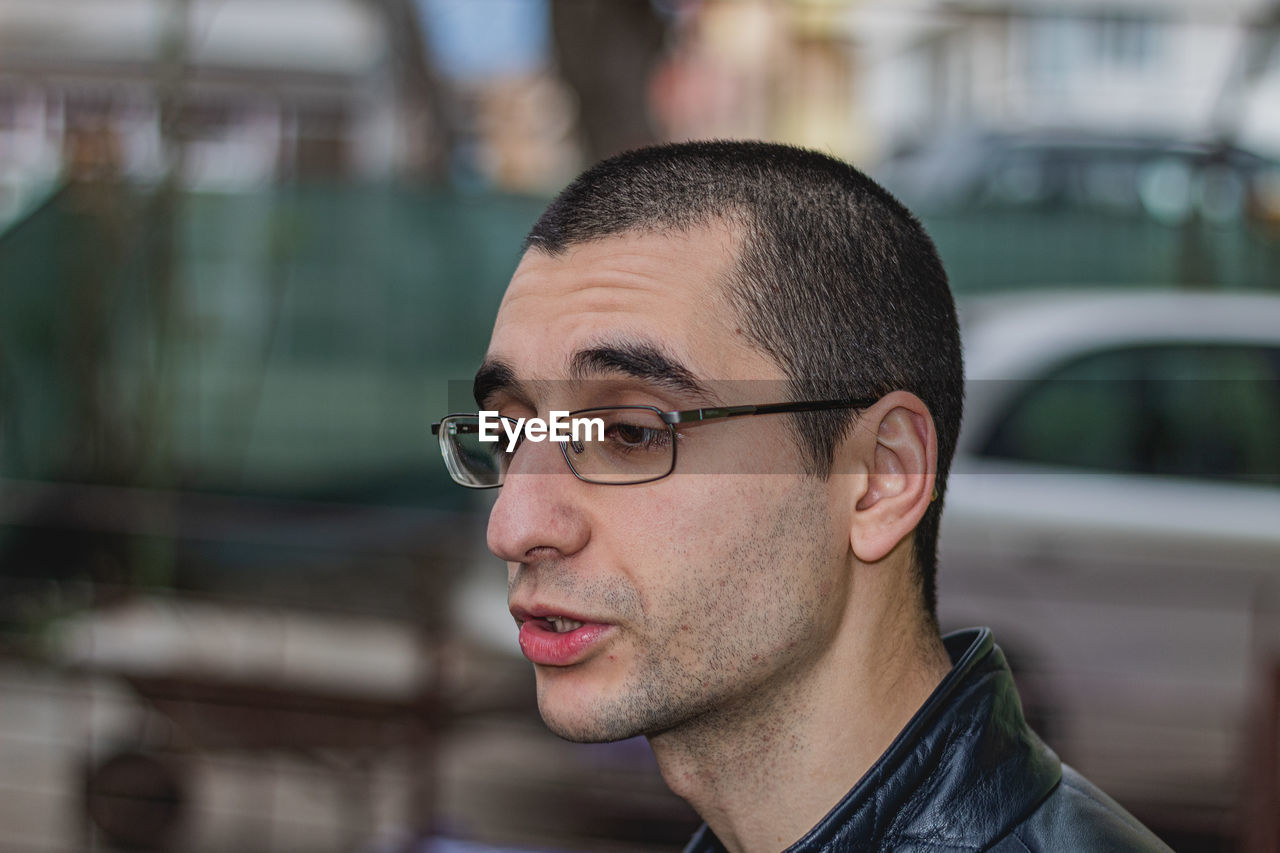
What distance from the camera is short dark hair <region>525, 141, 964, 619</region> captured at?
1.60 m

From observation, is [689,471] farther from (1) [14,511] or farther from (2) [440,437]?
(1) [14,511]

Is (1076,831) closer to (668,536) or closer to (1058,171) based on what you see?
(668,536)

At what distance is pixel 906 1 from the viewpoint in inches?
931

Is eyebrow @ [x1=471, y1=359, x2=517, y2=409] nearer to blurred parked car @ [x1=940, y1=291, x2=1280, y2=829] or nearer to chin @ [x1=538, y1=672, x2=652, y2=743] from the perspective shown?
chin @ [x1=538, y1=672, x2=652, y2=743]

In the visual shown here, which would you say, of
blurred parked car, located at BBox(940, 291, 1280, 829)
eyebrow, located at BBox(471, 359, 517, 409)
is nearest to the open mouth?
eyebrow, located at BBox(471, 359, 517, 409)

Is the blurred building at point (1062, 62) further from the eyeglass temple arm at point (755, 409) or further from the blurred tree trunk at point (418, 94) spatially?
the eyeglass temple arm at point (755, 409)

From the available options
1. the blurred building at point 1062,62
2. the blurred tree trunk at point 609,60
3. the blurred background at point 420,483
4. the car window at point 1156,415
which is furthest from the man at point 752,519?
the blurred building at point 1062,62

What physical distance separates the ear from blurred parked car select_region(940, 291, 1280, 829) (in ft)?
10.7

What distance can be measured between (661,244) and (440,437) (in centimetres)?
41

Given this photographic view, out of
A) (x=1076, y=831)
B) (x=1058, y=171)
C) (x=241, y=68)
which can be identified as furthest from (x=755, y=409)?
(x=241, y=68)

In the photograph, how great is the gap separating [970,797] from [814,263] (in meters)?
0.63

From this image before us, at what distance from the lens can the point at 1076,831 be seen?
1.43m

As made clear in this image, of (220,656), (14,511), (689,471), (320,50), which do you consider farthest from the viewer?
(320,50)

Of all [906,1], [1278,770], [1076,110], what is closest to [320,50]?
[906,1]
